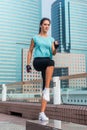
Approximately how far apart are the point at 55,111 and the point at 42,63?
7.87 ft

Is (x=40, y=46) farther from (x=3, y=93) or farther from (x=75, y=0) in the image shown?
(x=75, y=0)

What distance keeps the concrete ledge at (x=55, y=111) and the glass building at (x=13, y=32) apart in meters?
120

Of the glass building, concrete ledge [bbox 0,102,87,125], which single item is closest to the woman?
concrete ledge [bbox 0,102,87,125]

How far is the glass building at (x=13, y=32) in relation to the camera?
131875 millimetres

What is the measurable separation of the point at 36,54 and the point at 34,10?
143 m

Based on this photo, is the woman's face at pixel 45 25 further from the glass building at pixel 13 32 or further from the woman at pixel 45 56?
the glass building at pixel 13 32

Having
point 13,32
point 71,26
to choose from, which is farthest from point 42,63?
point 71,26

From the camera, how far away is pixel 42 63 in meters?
4.85

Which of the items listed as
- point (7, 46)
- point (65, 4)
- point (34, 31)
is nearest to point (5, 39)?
point (7, 46)

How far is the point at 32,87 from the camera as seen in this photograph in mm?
10312

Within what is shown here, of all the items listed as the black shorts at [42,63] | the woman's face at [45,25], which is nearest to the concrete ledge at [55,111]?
the black shorts at [42,63]

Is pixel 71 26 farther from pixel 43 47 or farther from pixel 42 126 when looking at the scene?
pixel 42 126

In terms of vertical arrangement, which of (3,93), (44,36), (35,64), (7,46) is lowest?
(3,93)

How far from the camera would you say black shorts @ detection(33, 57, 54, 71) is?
191 inches
